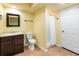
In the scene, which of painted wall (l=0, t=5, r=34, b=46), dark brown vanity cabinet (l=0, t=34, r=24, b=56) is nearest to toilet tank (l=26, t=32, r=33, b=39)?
painted wall (l=0, t=5, r=34, b=46)

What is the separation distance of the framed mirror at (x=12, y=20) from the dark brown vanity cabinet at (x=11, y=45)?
79 cm

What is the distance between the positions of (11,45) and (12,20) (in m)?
1.20

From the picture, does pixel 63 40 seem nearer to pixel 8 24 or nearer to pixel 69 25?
pixel 69 25

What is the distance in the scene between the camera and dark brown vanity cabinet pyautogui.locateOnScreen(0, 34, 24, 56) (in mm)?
2727

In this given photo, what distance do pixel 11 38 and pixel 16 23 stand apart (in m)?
1.09

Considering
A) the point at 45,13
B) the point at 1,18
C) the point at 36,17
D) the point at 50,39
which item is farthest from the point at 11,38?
the point at 50,39

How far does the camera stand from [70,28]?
3.58 metres

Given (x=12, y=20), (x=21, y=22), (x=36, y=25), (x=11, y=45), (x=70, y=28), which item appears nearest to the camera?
(x=11, y=45)

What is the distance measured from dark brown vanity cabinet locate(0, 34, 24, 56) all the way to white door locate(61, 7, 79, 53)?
1835mm

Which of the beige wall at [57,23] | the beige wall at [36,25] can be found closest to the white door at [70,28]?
the beige wall at [57,23]

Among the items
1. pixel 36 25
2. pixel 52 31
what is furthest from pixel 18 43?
pixel 52 31

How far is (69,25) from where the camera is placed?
3.63 meters

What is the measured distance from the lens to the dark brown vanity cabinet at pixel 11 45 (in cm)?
273

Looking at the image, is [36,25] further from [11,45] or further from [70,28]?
[11,45]
